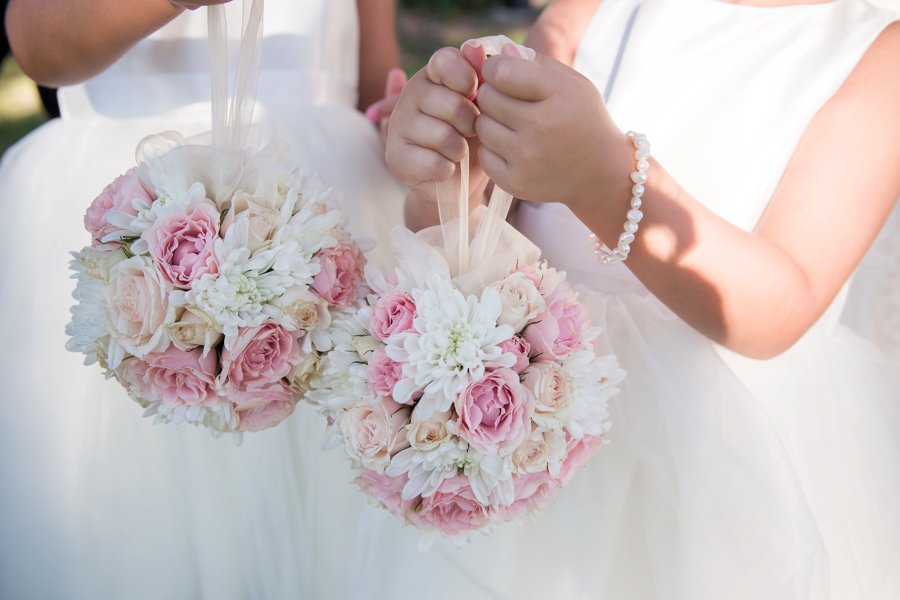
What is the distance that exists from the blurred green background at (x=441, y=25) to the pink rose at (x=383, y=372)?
4.20 metres

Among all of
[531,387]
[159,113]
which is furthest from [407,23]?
[531,387]

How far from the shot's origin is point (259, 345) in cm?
94

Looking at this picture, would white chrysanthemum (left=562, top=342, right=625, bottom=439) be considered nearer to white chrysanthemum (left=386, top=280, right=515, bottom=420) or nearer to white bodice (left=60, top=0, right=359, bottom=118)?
white chrysanthemum (left=386, top=280, right=515, bottom=420)

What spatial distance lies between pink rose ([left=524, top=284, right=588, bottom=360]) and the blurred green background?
4.15 meters

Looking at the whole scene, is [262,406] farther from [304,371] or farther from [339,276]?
[339,276]

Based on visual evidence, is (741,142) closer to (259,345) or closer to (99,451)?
(259,345)

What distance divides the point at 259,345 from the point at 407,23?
5561mm

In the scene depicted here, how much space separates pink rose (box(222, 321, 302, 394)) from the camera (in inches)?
36.7

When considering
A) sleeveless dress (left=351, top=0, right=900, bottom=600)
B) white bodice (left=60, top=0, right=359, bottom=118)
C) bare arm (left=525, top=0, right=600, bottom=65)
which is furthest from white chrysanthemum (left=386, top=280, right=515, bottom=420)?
white bodice (left=60, top=0, right=359, bottom=118)

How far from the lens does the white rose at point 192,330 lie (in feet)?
3.03

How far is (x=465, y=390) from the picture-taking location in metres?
0.84

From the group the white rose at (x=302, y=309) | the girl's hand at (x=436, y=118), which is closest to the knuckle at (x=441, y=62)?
the girl's hand at (x=436, y=118)

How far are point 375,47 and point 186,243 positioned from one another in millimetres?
1094

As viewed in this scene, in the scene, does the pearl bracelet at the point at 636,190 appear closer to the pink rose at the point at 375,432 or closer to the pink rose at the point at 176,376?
the pink rose at the point at 375,432
